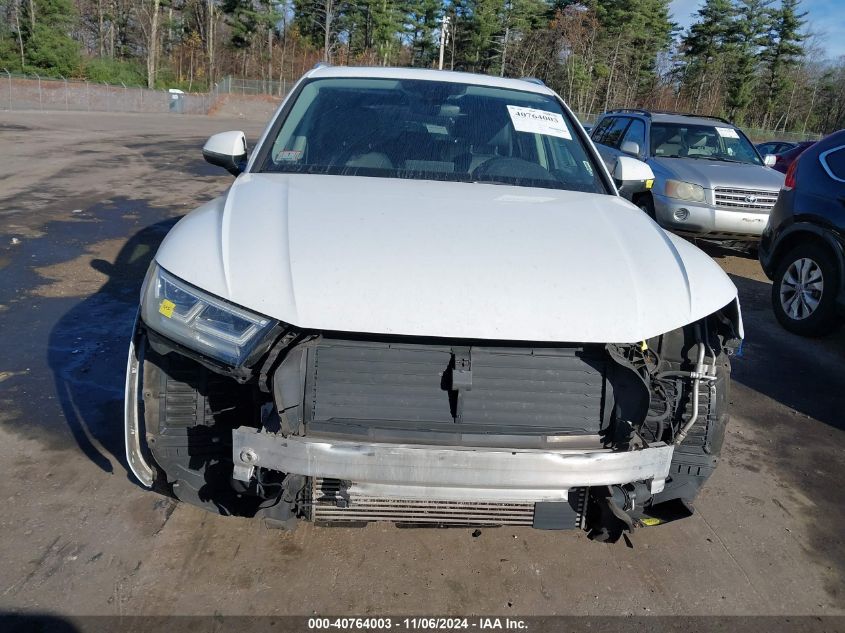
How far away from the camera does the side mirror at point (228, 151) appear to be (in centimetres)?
373

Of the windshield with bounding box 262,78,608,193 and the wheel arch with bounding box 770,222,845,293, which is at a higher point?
the windshield with bounding box 262,78,608,193

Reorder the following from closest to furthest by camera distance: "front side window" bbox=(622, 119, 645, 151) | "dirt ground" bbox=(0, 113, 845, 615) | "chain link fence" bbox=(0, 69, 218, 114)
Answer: "dirt ground" bbox=(0, 113, 845, 615)
"front side window" bbox=(622, 119, 645, 151)
"chain link fence" bbox=(0, 69, 218, 114)

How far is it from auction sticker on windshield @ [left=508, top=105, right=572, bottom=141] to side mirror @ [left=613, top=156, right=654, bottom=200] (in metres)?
0.37

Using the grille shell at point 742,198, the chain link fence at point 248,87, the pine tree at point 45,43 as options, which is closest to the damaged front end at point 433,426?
the grille shell at point 742,198

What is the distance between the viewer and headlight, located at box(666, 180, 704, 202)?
832 cm

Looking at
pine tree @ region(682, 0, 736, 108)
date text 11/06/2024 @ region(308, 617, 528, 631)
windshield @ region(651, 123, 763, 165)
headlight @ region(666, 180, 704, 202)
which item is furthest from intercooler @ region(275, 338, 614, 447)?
pine tree @ region(682, 0, 736, 108)

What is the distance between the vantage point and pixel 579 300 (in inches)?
88.2

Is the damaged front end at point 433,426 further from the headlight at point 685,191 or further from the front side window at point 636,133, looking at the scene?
the front side window at point 636,133

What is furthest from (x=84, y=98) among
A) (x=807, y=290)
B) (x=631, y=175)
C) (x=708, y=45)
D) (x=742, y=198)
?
(x=708, y=45)

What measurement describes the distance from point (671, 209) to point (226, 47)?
66868 mm

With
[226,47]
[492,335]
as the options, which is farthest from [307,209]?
[226,47]

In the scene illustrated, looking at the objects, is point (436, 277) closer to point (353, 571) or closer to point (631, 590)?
point (353, 571)

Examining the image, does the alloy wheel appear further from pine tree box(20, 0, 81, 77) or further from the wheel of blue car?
pine tree box(20, 0, 81, 77)

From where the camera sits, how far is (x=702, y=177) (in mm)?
8430
